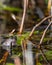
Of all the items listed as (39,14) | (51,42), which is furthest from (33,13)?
(51,42)

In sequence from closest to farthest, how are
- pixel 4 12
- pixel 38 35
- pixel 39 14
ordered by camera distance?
pixel 38 35
pixel 39 14
pixel 4 12

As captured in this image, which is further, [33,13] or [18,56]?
[33,13]

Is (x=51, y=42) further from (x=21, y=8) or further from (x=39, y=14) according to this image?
(x=21, y=8)

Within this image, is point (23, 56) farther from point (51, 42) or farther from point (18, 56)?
point (51, 42)

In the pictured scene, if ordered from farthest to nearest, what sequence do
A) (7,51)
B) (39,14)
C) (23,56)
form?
(39,14), (7,51), (23,56)

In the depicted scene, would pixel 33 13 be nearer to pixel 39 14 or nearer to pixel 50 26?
pixel 39 14

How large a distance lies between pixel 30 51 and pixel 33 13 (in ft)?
3.69

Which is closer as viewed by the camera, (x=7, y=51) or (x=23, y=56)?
(x=23, y=56)

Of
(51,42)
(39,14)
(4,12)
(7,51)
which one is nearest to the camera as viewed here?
(7,51)

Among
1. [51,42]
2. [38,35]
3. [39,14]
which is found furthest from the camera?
[39,14]

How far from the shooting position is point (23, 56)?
1.09m

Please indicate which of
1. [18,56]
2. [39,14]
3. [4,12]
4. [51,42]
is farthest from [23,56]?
Result: [4,12]

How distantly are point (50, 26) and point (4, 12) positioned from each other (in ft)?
3.13

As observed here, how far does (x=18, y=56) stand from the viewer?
1.11 meters
